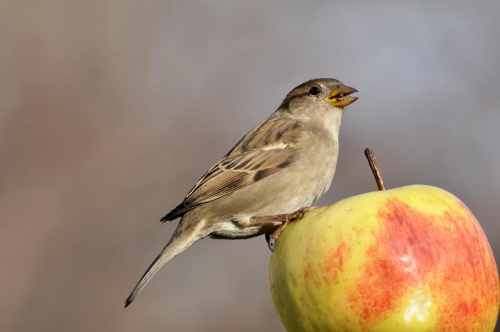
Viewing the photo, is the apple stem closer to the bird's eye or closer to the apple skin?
the apple skin

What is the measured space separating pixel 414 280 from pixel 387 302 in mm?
80

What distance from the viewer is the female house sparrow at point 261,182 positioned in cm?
309

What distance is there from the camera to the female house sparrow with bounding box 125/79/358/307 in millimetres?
3088

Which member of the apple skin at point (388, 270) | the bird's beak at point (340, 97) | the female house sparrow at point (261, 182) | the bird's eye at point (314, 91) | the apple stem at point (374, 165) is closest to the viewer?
the apple skin at point (388, 270)

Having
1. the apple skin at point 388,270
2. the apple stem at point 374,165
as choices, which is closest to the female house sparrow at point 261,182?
the apple stem at point 374,165

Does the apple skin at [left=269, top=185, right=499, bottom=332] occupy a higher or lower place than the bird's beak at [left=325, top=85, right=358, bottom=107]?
lower

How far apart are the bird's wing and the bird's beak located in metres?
0.21

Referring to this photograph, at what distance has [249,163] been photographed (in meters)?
3.31

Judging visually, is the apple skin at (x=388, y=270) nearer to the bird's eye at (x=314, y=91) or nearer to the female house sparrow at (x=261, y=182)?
the female house sparrow at (x=261, y=182)

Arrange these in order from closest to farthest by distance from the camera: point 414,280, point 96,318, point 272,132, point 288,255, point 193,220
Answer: point 414,280 → point 288,255 → point 193,220 → point 272,132 → point 96,318

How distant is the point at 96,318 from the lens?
4.16m

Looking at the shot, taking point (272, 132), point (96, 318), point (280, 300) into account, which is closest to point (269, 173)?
point (272, 132)

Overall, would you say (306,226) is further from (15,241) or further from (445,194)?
(15,241)

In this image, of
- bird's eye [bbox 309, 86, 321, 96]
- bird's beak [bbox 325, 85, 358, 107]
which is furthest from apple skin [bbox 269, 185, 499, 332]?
bird's eye [bbox 309, 86, 321, 96]
